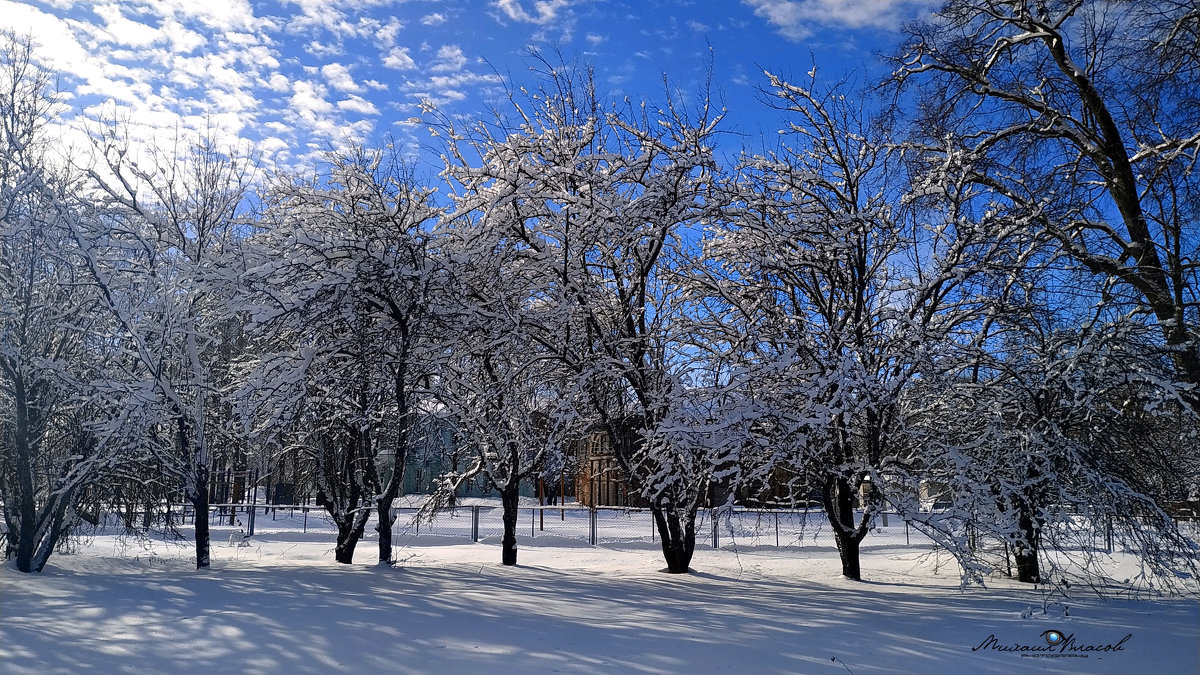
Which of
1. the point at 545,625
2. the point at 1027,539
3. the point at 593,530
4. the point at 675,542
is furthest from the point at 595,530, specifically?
the point at 545,625

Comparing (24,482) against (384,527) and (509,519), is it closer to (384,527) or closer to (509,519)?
(384,527)

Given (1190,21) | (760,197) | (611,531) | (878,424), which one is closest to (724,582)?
(878,424)

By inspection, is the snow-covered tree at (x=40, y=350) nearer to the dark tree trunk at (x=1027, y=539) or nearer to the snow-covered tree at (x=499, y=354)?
the snow-covered tree at (x=499, y=354)

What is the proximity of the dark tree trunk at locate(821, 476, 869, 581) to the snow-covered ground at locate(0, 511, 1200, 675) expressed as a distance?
51 centimetres

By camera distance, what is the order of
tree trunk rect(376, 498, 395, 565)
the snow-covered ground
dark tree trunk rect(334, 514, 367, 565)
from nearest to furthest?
the snow-covered ground, tree trunk rect(376, 498, 395, 565), dark tree trunk rect(334, 514, 367, 565)

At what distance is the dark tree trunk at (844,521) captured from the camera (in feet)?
34.6

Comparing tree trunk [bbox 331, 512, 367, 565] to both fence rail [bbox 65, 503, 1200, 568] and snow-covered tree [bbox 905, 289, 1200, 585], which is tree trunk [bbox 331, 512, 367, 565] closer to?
fence rail [bbox 65, 503, 1200, 568]

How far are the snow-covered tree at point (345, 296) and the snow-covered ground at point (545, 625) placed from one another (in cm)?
224

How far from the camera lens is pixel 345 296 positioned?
29.3ft

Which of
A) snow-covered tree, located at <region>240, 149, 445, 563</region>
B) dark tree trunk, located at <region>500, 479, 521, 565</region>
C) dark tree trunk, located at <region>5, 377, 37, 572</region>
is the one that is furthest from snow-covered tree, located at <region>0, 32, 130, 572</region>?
dark tree trunk, located at <region>500, 479, 521, 565</region>

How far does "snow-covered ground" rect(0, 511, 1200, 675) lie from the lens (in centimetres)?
516

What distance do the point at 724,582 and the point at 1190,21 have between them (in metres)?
8.84

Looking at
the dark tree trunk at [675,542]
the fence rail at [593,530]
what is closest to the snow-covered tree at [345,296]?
the dark tree trunk at [675,542]

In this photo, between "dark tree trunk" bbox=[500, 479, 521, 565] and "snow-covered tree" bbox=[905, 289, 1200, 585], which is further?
"dark tree trunk" bbox=[500, 479, 521, 565]
